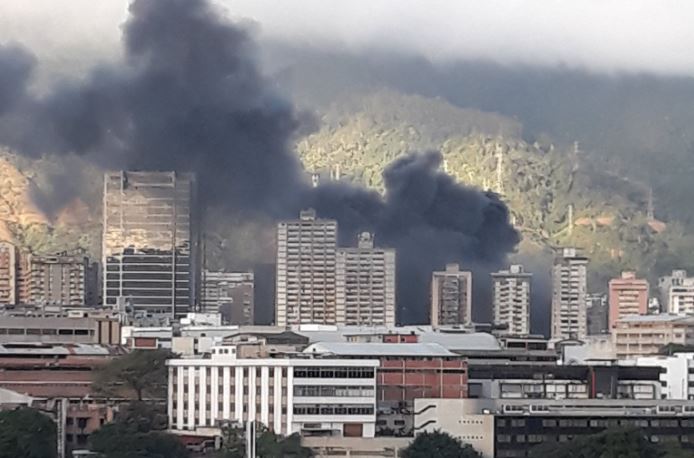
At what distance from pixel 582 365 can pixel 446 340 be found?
8.69 metres

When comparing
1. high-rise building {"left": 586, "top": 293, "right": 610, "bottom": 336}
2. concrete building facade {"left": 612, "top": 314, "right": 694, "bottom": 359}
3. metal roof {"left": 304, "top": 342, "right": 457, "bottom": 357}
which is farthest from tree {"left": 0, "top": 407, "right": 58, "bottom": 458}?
high-rise building {"left": 586, "top": 293, "right": 610, "bottom": 336}

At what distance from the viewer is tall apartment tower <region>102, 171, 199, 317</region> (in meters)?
84.5

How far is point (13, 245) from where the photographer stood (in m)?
85.8

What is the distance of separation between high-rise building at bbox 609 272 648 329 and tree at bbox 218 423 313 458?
1372 inches

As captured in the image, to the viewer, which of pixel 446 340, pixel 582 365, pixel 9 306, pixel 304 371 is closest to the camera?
pixel 304 371

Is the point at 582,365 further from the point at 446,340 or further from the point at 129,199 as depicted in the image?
the point at 129,199

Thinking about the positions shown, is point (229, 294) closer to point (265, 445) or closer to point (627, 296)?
point (627, 296)

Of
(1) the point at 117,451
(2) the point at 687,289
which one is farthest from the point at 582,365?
(2) the point at 687,289

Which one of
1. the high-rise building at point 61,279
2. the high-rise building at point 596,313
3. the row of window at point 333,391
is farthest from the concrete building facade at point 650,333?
the row of window at point 333,391

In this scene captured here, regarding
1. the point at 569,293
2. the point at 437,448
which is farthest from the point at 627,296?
the point at 437,448

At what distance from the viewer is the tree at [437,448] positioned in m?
45.5

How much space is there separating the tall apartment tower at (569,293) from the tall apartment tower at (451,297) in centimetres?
247

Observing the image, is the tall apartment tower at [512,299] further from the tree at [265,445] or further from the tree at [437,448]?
the tree at [437,448]

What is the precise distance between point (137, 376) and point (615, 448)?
1330 centimetres
